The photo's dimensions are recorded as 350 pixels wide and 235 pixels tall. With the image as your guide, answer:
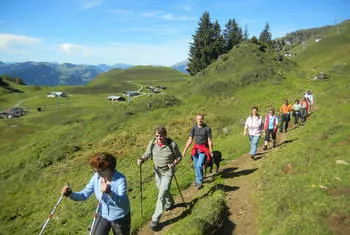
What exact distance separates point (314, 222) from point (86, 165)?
2029 centimetres

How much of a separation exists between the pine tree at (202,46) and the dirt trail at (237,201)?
2834 inches

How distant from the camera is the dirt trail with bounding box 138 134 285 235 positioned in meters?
8.78

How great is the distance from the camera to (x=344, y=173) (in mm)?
10383

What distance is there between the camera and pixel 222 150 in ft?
61.3

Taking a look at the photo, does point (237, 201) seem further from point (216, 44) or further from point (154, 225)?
point (216, 44)

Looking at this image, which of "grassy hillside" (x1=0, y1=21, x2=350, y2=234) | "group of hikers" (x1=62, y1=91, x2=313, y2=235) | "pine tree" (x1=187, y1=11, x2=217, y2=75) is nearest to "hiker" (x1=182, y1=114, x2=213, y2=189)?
"group of hikers" (x1=62, y1=91, x2=313, y2=235)

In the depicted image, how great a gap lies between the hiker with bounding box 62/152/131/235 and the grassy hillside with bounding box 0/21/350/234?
253cm

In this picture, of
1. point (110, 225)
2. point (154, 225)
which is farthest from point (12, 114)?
point (110, 225)

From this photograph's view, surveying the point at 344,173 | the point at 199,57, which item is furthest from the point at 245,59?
the point at 344,173

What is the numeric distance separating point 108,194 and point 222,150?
1375 cm

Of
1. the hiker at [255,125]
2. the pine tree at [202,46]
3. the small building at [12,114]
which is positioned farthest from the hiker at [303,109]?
the small building at [12,114]

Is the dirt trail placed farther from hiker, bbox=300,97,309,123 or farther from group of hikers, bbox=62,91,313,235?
hiker, bbox=300,97,309,123

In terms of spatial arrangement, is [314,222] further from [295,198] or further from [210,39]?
[210,39]

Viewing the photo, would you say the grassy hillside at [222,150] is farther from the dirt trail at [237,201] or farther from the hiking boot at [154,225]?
the hiking boot at [154,225]
